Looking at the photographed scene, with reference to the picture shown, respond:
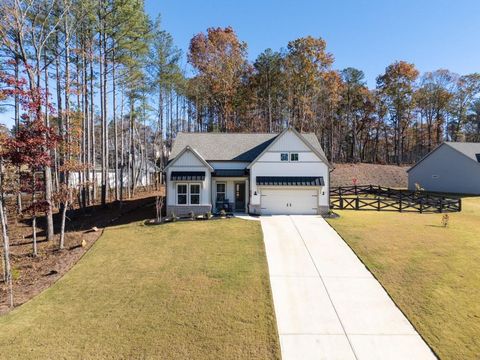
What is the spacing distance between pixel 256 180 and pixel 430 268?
40.1 feet

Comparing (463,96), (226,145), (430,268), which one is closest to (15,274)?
(226,145)

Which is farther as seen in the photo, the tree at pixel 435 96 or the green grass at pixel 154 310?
the tree at pixel 435 96

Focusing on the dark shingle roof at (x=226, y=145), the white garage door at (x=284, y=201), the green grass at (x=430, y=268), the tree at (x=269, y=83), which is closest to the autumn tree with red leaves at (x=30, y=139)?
the dark shingle roof at (x=226, y=145)

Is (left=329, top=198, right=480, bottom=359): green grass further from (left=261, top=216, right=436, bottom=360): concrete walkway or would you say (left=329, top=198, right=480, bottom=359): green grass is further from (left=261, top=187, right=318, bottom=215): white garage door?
(left=261, top=187, right=318, bottom=215): white garage door

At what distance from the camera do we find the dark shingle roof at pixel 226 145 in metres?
23.1

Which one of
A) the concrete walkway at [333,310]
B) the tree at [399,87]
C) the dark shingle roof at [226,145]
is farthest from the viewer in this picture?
the tree at [399,87]

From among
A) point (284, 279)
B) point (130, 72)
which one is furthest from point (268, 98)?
point (284, 279)

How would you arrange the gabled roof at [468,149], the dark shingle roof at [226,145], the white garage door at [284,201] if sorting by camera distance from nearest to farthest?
1. the white garage door at [284,201]
2. the dark shingle roof at [226,145]
3. the gabled roof at [468,149]

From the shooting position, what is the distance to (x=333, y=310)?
346 inches

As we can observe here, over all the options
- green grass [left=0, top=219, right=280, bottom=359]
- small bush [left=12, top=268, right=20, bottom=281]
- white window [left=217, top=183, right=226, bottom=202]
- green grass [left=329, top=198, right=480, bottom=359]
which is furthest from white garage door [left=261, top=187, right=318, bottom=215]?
small bush [left=12, top=268, right=20, bottom=281]

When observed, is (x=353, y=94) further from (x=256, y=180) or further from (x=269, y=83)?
(x=256, y=180)

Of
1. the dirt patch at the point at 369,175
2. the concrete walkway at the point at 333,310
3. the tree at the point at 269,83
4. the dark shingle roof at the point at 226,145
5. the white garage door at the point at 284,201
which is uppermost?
the tree at the point at 269,83

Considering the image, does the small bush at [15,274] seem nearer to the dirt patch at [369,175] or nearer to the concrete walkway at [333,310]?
the concrete walkway at [333,310]

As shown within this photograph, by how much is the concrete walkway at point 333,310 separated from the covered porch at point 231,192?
8.21 meters
